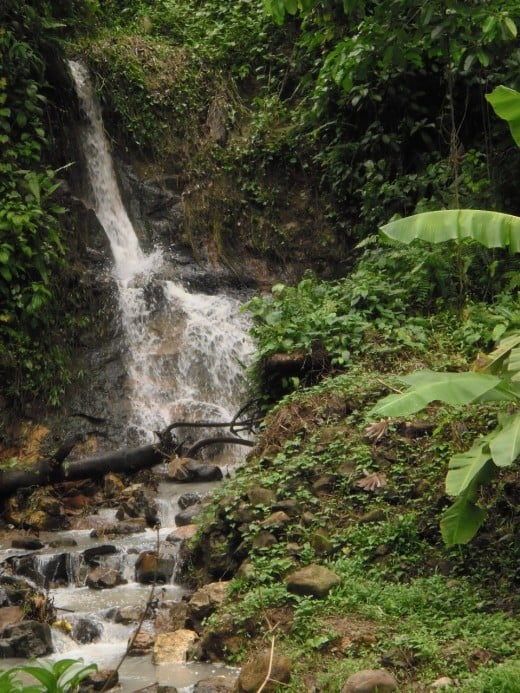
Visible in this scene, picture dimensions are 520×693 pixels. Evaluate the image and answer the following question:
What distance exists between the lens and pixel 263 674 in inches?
203

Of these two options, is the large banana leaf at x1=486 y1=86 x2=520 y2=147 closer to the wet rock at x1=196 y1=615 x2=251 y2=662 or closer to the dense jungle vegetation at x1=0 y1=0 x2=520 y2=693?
the dense jungle vegetation at x1=0 y1=0 x2=520 y2=693

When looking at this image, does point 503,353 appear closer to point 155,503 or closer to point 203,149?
point 155,503

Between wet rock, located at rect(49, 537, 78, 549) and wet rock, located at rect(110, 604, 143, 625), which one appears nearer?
wet rock, located at rect(110, 604, 143, 625)

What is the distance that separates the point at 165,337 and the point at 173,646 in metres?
8.01

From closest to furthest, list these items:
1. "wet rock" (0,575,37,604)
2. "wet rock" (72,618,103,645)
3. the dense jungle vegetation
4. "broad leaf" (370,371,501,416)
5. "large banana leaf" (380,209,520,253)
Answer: "broad leaf" (370,371,501,416) < the dense jungle vegetation < "large banana leaf" (380,209,520,253) < "wet rock" (72,618,103,645) < "wet rock" (0,575,37,604)

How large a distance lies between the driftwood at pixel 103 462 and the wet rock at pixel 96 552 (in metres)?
2.06

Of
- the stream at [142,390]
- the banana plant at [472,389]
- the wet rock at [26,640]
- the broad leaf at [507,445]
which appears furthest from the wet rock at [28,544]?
the broad leaf at [507,445]

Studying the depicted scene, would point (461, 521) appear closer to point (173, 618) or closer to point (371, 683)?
point (371, 683)

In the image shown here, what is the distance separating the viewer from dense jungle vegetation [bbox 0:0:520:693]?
219 inches

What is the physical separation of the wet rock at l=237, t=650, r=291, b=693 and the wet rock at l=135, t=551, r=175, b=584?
9.15ft

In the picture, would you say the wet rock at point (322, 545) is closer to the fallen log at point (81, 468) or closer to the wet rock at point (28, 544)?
the wet rock at point (28, 544)

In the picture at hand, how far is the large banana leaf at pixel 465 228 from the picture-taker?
585 centimetres

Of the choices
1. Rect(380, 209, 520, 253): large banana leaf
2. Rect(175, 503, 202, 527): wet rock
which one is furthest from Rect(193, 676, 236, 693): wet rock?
Rect(175, 503, 202, 527): wet rock

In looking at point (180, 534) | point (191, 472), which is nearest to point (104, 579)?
point (180, 534)
